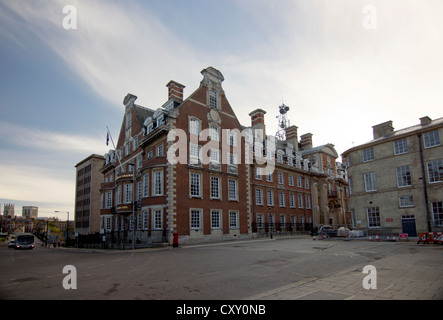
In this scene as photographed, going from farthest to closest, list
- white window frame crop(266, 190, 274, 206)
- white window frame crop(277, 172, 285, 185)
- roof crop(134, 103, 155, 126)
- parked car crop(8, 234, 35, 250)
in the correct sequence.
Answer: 1. white window frame crop(277, 172, 285, 185)
2. white window frame crop(266, 190, 274, 206)
3. parked car crop(8, 234, 35, 250)
4. roof crop(134, 103, 155, 126)

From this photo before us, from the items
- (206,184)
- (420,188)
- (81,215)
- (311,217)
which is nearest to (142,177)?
(206,184)

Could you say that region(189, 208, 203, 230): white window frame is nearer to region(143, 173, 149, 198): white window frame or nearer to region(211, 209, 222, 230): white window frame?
region(211, 209, 222, 230): white window frame

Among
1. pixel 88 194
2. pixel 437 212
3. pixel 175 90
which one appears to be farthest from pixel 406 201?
pixel 88 194

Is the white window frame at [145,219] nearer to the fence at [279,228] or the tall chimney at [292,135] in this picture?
Answer: the fence at [279,228]

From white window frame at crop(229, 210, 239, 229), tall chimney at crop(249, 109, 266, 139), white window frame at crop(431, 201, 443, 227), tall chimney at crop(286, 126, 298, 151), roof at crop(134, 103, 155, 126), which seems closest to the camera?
white window frame at crop(431, 201, 443, 227)

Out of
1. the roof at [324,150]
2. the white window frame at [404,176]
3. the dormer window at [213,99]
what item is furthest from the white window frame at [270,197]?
the white window frame at [404,176]

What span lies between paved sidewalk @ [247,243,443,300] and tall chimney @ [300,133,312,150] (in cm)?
4953

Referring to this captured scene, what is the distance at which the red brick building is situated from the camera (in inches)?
1131

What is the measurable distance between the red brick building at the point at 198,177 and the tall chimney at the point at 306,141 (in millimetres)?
11578

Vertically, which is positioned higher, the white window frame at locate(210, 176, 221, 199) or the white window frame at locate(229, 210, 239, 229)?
the white window frame at locate(210, 176, 221, 199)

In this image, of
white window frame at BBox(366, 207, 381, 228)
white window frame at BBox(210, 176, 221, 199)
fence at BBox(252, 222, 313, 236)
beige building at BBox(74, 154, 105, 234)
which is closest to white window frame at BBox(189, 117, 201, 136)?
white window frame at BBox(210, 176, 221, 199)

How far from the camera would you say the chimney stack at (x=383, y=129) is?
3344 centimetres

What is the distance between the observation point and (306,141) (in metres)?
59.6
